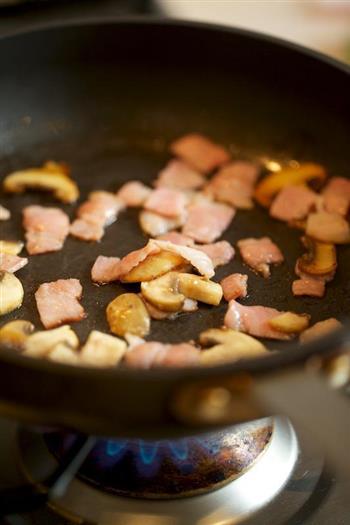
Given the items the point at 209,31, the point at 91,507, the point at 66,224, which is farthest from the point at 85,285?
the point at 209,31

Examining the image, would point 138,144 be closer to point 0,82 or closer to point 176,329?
point 0,82

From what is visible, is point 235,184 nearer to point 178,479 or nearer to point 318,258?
point 318,258

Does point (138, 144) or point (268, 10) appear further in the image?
point (268, 10)

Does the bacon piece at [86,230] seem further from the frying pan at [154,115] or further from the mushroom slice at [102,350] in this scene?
the mushroom slice at [102,350]

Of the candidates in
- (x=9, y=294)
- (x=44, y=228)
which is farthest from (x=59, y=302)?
(x=44, y=228)

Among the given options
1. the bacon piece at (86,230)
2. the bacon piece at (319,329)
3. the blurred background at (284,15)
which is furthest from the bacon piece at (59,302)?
the blurred background at (284,15)
